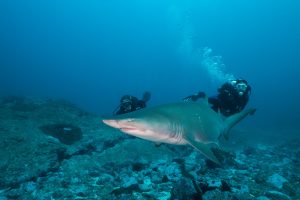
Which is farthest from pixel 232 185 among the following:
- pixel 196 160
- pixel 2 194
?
pixel 2 194

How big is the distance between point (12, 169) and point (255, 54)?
638ft

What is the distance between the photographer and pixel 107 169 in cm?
679

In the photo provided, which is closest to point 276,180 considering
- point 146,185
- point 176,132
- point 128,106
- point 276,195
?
point 276,195

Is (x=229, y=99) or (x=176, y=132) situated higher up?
(x=229, y=99)

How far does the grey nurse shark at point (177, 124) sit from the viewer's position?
388cm

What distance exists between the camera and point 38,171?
19.8ft

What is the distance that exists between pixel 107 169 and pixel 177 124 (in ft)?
9.95

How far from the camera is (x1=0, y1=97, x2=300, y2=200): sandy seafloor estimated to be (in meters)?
5.27

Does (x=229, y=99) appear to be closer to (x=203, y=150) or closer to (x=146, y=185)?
(x=146, y=185)

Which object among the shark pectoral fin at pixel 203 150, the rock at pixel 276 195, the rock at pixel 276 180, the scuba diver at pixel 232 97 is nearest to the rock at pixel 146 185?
the shark pectoral fin at pixel 203 150

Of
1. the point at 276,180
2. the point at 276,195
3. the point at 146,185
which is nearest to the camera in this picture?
the point at 276,195

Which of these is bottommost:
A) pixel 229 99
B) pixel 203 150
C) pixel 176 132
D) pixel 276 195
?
pixel 276 195

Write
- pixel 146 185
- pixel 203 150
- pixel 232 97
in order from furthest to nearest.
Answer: pixel 232 97
pixel 146 185
pixel 203 150

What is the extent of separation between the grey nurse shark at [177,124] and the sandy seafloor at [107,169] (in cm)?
75
